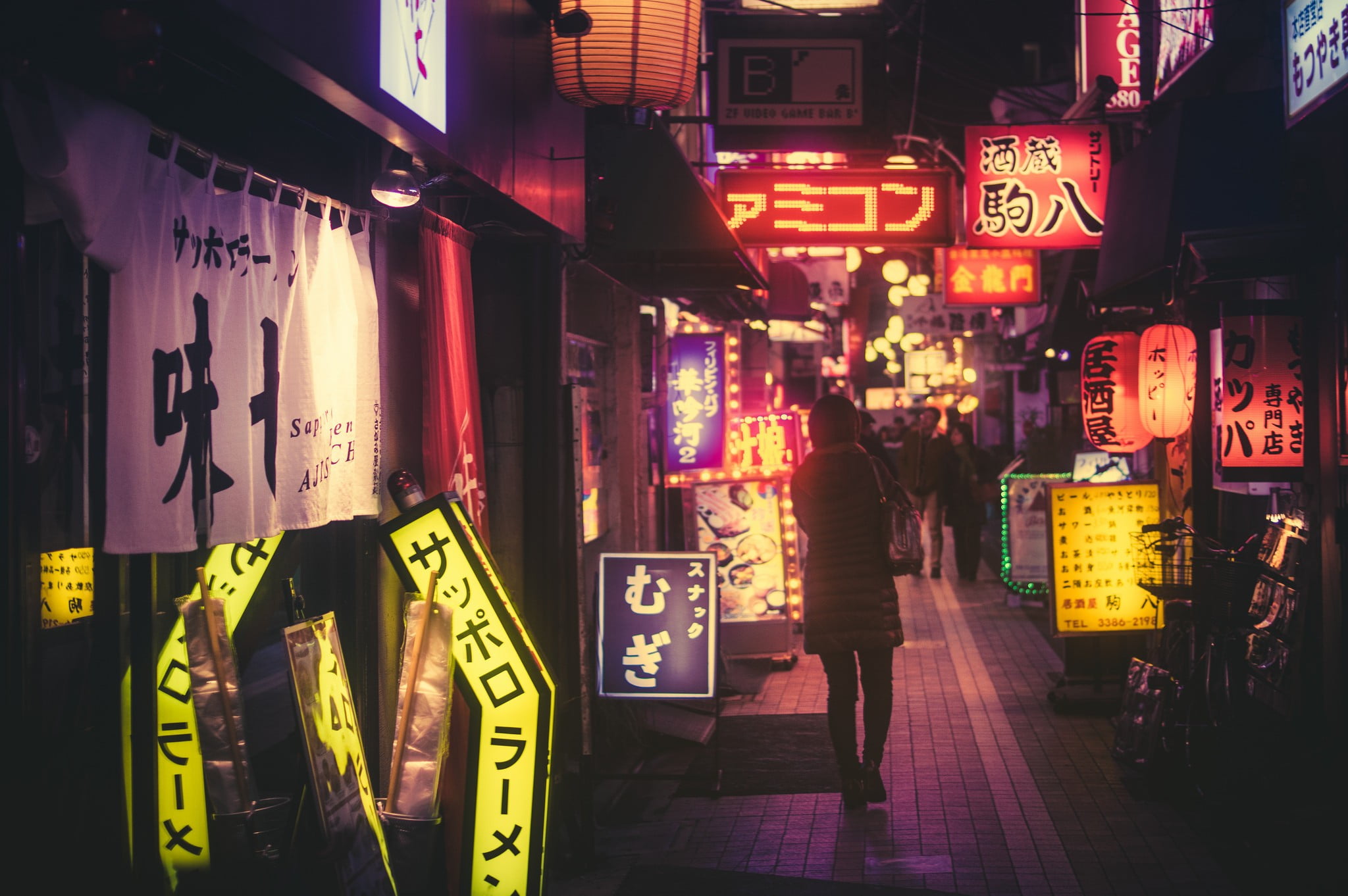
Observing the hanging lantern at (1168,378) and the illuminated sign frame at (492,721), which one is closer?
the illuminated sign frame at (492,721)

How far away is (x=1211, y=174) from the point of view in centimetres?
967

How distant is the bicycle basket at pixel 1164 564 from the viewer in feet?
26.4

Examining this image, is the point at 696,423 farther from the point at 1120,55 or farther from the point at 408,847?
the point at 408,847

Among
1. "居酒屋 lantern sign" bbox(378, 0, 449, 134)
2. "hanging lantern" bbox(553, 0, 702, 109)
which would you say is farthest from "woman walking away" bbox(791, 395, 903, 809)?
"居酒屋 lantern sign" bbox(378, 0, 449, 134)

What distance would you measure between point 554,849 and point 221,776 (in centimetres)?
308

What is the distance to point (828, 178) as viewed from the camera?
11.7 meters

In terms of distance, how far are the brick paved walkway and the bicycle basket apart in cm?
141

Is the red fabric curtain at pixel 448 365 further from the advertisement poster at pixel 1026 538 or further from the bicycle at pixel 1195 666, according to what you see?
the advertisement poster at pixel 1026 538

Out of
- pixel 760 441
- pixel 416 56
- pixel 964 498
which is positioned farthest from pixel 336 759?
pixel 964 498

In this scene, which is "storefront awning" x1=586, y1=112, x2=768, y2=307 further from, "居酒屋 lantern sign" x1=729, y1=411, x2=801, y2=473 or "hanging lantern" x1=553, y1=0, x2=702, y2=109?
"居酒屋 lantern sign" x1=729, y1=411, x2=801, y2=473

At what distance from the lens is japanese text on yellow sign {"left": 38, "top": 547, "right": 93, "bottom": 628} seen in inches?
169

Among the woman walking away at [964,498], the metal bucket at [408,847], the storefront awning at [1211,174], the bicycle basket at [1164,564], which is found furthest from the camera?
the woman walking away at [964,498]

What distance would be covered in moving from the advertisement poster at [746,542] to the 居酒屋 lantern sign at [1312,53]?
20.8 ft

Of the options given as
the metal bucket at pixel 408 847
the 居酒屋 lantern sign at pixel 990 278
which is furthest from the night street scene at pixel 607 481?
the 居酒屋 lantern sign at pixel 990 278
